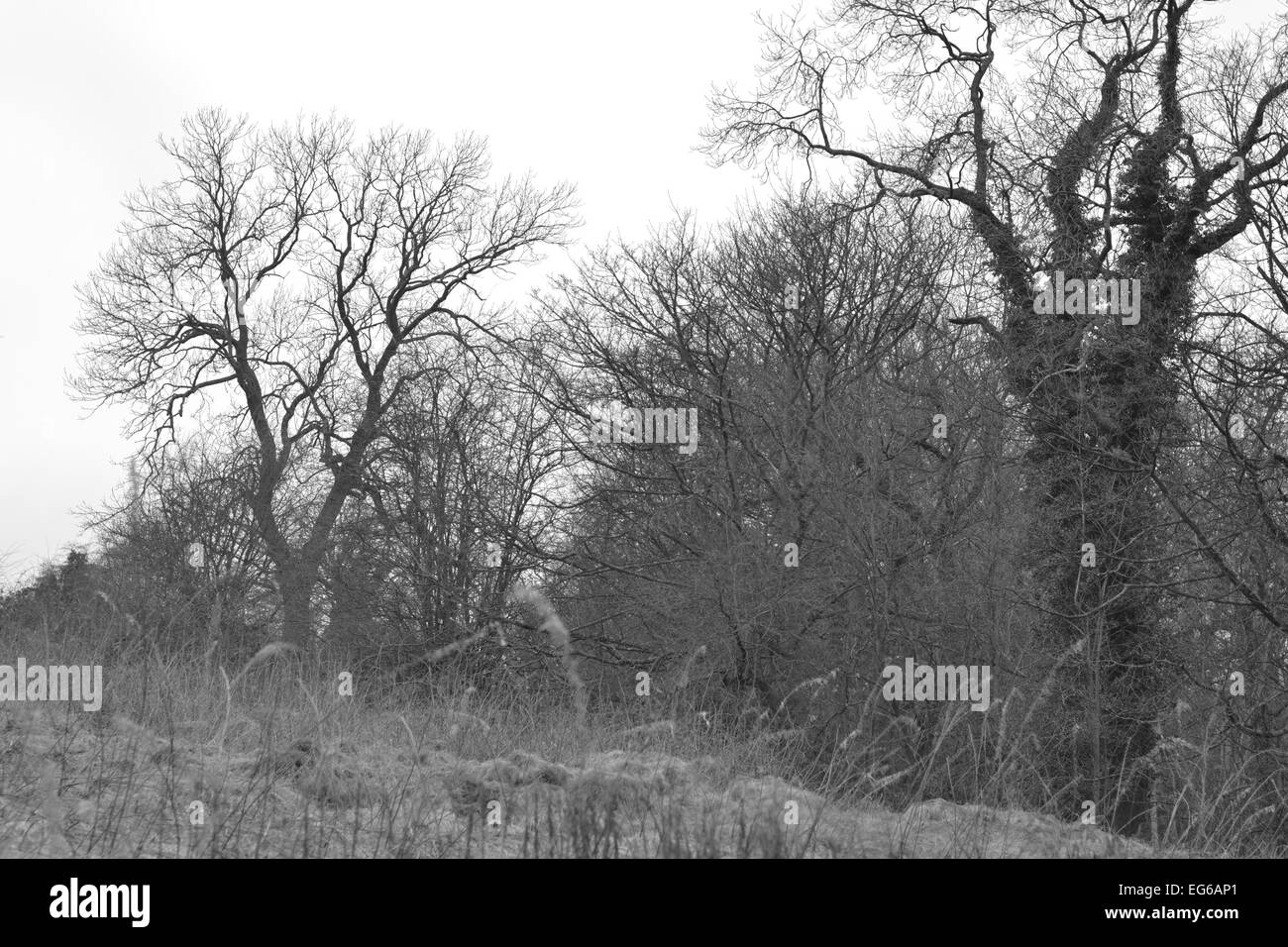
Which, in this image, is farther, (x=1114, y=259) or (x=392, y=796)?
(x=1114, y=259)

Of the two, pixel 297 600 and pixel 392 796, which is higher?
pixel 297 600

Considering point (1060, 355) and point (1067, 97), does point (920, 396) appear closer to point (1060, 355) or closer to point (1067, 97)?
point (1060, 355)

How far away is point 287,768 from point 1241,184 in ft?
39.5

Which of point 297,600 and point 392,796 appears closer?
point 392,796

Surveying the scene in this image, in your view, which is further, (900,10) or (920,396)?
(900,10)

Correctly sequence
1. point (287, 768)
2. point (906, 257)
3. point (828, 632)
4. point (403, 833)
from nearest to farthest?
point (403, 833) → point (287, 768) → point (828, 632) → point (906, 257)

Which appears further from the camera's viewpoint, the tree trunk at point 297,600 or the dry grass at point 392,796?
the tree trunk at point 297,600

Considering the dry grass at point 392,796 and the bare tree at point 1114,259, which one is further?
the bare tree at point 1114,259

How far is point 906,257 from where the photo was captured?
18.5 metres

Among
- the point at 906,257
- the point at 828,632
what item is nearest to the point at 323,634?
the point at 828,632

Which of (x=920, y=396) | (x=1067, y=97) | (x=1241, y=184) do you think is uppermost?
(x=1067, y=97)

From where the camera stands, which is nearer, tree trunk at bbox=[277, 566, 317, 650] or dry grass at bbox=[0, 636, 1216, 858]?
dry grass at bbox=[0, 636, 1216, 858]

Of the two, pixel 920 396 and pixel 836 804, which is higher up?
pixel 920 396

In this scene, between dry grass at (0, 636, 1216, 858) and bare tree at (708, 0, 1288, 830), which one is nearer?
dry grass at (0, 636, 1216, 858)
